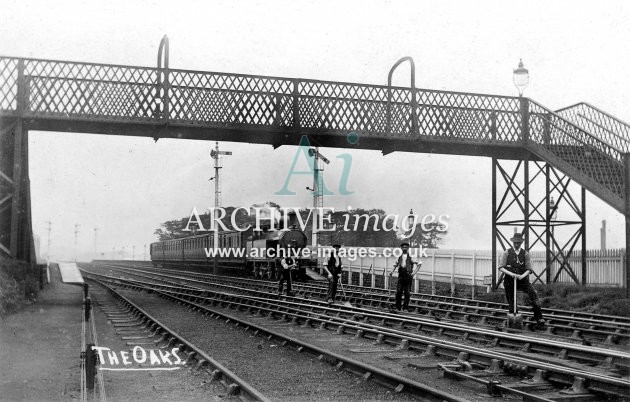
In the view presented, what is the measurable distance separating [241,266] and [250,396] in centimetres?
3073

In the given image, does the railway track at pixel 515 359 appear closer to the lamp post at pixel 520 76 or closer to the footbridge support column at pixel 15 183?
the lamp post at pixel 520 76

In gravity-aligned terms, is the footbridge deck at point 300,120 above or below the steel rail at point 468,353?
above

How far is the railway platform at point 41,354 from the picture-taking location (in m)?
7.77

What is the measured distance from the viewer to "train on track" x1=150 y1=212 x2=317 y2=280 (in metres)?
30.8

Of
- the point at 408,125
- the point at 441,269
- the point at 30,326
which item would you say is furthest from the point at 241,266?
the point at 30,326

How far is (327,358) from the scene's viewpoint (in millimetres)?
9711

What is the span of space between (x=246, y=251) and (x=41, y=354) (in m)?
26.0

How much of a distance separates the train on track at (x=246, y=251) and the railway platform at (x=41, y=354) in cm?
892

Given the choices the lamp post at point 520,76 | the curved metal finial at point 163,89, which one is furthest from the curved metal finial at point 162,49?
the lamp post at point 520,76

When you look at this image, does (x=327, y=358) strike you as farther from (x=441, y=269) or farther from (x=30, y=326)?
(x=441, y=269)

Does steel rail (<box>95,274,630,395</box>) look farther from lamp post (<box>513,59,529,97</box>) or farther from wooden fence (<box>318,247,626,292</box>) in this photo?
lamp post (<box>513,59,529,97</box>)

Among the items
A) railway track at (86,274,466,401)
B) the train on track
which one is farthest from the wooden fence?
railway track at (86,274,466,401)

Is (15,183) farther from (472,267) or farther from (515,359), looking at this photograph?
(472,267)

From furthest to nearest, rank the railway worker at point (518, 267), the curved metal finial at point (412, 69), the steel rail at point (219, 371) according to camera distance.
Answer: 1. the curved metal finial at point (412, 69)
2. the railway worker at point (518, 267)
3. the steel rail at point (219, 371)
